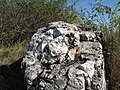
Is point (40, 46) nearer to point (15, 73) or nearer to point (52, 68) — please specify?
point (52, 68)

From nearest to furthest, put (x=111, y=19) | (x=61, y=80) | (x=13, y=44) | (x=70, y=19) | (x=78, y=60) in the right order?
1. (x=61, y=80)
2. (x=78, y=60)
3. (x=111, y=19)
4. (x=13, y=44)
5. (x=70, y=19)

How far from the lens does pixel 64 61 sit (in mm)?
6293

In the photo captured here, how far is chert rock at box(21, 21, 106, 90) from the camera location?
231 inches

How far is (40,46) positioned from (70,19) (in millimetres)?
5287

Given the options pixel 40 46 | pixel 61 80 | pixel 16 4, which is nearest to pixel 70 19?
pixel 16 4

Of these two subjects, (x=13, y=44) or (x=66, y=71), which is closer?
(x=66, y=71)

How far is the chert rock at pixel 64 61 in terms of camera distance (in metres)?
5.86

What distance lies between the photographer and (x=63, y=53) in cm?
634

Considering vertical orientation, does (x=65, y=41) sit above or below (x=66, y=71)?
above

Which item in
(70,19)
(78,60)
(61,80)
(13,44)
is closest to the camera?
(61,80)

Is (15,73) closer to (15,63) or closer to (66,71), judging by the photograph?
(15,63)

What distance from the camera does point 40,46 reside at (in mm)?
6566

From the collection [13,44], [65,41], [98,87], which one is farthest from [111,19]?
[13,44]

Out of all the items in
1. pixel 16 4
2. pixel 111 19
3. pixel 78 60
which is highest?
pixel 16 4
